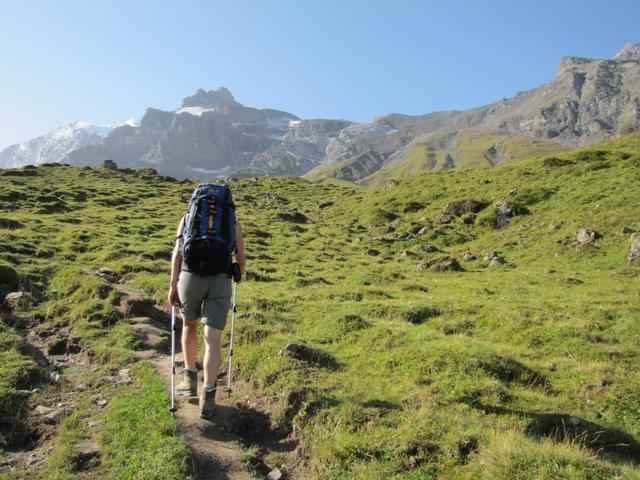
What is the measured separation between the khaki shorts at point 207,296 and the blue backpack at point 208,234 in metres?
0.16

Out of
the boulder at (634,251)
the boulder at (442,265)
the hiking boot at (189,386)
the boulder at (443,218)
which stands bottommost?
the hiking boot at (189,386)

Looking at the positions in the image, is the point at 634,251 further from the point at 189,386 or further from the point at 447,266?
the point at 189,386

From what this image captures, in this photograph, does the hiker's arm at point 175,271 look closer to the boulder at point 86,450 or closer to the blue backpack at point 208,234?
the blue backpack at point 208,234

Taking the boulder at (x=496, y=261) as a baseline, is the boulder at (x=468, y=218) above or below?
above

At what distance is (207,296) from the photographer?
324 inches

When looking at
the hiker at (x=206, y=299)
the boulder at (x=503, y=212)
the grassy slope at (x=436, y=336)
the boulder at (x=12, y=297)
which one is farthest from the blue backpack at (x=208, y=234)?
the boulder at (x=503, y=212)

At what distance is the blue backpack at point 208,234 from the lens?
26.2 feet

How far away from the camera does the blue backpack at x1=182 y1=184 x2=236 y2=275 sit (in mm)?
7992

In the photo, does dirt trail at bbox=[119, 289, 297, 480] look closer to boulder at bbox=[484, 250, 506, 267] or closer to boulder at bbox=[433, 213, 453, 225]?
boulder at bbox=[484, 250, 506, 267]

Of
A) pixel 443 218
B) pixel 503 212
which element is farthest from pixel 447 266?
pixel 443 218

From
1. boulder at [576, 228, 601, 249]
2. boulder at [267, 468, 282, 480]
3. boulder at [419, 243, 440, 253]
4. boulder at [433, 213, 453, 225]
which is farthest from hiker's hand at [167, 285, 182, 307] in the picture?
boulder at [433, 213, 453, 225]

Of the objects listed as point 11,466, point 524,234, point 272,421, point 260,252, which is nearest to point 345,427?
point 272,421

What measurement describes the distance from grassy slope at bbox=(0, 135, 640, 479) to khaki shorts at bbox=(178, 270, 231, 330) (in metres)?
1.90

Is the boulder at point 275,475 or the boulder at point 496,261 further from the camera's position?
the boulder at point 496,261
